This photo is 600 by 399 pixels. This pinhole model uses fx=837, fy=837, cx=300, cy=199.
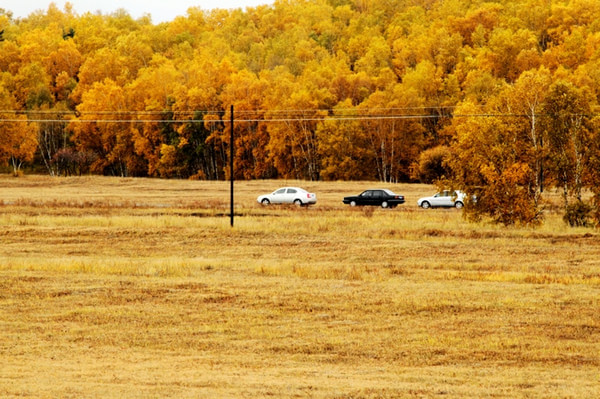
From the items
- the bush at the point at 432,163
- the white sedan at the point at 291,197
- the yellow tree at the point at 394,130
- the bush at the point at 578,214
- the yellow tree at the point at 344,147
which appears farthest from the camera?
the yellow tree at the point at 344,147

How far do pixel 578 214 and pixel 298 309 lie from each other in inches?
1045

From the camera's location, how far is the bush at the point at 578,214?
4534 centimetres

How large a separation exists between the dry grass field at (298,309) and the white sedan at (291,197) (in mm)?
11420

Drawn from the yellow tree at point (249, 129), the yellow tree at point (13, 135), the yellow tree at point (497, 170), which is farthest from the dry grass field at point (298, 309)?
the yellow tree at point (249, 129)

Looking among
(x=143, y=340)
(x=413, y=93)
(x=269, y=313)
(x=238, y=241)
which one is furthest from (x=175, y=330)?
(x=413, y=93)

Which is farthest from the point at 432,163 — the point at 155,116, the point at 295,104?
the point at 155,116

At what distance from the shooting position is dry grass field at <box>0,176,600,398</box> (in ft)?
49.9

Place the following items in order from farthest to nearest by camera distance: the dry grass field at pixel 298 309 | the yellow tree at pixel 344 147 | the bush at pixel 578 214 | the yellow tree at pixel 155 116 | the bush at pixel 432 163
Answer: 1. the yellow tree at pixel 155 116
2. the yellow tree at pixel 344 147
3. the bush at pixel 432 163
4. the bush at pixel 578 214
5. the dry grass field at pixel 298 309

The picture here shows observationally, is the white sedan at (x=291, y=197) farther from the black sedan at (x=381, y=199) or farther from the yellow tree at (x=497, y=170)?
the yellow tree at (x=497, y=170)

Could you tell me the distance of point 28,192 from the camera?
83.9 m

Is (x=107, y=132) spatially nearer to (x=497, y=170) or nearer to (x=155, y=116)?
(x=155, y=116)

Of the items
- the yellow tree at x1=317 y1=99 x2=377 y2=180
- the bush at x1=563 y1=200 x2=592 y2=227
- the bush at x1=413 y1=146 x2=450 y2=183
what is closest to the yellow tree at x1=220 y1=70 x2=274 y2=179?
the yellow tree at x1=317 y1=99 x2=377 y2=180

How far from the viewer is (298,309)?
23875 millimetres

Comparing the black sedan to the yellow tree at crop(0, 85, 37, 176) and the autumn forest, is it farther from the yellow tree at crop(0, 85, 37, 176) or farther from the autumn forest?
the yellow tree at crop(0, 85, 37, 176)
